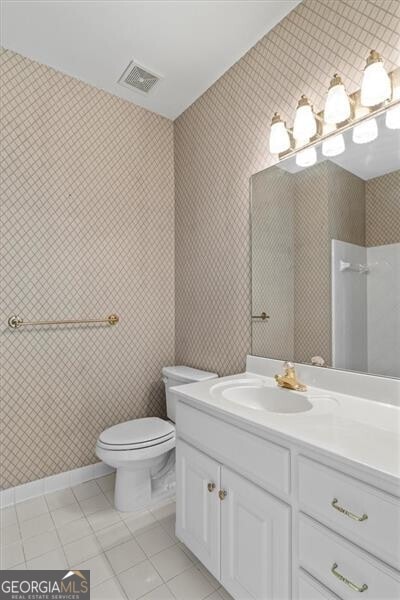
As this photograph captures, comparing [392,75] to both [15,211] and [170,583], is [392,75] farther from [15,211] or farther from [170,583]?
[170,583]

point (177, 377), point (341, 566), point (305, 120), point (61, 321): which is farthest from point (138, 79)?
point (341, 566)

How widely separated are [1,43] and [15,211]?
919 millimetres

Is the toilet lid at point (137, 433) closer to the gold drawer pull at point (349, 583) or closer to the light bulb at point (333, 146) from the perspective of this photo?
the gold drawer pull at point (349, 583)

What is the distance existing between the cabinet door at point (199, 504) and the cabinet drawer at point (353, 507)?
16.3 inches

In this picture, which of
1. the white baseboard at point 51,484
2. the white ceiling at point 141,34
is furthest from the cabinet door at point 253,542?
the white ceiling at point 141,34

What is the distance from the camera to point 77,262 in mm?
2014

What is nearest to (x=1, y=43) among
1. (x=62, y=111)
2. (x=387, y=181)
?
(x=62, y=111)

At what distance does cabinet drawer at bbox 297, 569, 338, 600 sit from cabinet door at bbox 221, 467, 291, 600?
4cm

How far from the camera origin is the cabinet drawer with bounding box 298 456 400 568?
692 mm

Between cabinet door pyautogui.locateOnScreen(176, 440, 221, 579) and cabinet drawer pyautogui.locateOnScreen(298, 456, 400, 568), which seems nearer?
cabinet drawer pyautogui.locateOnScreen(298, 456, 400, 568)

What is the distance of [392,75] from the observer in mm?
1161

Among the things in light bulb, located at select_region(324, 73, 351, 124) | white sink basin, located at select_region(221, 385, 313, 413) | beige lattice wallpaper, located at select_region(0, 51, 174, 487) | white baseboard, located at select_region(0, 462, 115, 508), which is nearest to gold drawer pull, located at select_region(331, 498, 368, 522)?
white sink basin, located at select_region(221, 385, 313, 413)

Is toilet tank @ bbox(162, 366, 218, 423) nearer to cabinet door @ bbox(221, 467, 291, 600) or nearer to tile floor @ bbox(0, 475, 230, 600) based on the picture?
tile floor @ bbox(0, 475, 230, 600)

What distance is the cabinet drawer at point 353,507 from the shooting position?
27.2 inches
